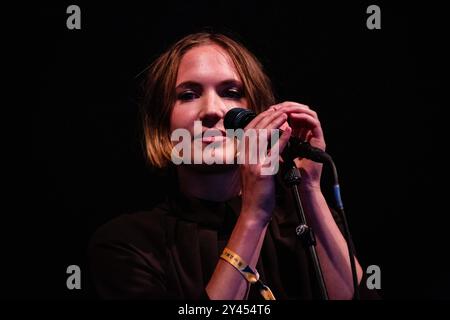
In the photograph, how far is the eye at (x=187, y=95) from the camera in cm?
147

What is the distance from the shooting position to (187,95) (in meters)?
1.48

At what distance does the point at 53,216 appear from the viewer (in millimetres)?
1601

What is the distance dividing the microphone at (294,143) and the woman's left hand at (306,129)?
2.4 inches

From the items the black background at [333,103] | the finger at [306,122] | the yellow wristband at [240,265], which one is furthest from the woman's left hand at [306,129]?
the black background at [333,103]

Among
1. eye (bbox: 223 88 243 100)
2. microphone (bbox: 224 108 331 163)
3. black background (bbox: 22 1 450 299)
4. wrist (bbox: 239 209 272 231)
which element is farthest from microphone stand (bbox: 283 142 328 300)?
black background (bbox: 22 1 450 299)

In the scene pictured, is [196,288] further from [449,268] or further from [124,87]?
[449,268]

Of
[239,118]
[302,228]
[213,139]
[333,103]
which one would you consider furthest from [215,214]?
[333,103]

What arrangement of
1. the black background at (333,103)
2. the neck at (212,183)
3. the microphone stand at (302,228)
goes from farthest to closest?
the black background at (333,103) → the neck at (212,183) → the microphone stand at (302,228)

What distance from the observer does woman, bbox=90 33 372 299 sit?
1.14 meters

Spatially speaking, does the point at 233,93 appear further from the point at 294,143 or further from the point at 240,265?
the point at 240,265

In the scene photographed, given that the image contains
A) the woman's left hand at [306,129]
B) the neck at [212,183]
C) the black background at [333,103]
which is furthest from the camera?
the black background at [333,103]

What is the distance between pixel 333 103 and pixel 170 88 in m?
0.66

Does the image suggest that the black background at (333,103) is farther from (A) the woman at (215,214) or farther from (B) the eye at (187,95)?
(B) the eye at (187,95)

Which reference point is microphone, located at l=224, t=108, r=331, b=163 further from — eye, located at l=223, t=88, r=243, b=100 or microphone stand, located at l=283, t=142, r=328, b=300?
eye, located at l=223, t=88, r=243, b=100
